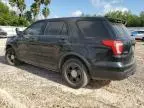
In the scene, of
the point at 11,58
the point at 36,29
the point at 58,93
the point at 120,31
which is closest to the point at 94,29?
the point at 120,31

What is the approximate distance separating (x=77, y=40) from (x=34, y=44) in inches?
69.3

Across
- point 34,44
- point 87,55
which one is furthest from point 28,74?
point 87,55

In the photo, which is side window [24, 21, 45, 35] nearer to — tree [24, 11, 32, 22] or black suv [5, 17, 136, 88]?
black suv [5, 17, 136, 88]

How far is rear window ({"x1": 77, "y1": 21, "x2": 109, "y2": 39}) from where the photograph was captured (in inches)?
211

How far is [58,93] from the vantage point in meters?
5.46

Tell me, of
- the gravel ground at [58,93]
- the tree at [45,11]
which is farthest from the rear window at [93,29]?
the tree at [45,11]

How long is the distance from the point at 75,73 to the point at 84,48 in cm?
74

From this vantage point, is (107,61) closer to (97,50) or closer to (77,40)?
(97,50)

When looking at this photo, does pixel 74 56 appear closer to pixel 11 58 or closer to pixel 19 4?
pixel 11 58

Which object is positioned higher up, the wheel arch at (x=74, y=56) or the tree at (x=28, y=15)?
the tree at (x=28, y=15)

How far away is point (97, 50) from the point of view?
534 centimetres

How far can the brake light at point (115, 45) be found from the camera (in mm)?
5137

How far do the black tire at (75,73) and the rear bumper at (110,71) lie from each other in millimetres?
279

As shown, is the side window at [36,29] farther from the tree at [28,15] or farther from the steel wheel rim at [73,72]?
the tree at [28,15]
